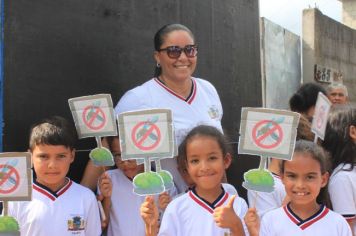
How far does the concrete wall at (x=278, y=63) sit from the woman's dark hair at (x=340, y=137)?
4393 millimetres

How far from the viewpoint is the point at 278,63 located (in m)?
8.22

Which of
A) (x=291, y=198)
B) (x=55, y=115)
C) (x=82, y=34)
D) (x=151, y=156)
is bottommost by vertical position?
(x=291, y=198)

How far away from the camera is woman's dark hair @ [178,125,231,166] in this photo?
2.73m

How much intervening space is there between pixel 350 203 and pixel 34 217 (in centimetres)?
159

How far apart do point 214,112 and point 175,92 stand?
288 mm

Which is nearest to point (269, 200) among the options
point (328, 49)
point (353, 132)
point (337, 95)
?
point (353, 132)

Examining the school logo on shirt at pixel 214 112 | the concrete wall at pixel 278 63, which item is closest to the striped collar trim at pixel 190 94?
the school logo on shirt at pixel 214 112

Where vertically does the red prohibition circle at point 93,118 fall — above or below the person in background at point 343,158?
above

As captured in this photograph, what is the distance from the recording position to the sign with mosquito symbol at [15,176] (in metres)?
2.38

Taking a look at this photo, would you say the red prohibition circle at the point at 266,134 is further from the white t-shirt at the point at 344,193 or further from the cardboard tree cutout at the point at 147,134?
the white t-shirt at the point at 344,193

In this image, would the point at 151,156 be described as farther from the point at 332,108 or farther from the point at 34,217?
the point at 332,108

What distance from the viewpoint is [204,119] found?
3.12 m

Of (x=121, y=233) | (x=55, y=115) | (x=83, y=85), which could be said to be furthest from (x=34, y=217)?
(x=83, y=85)

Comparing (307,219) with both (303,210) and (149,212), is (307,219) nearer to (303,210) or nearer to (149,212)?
(303,210)
